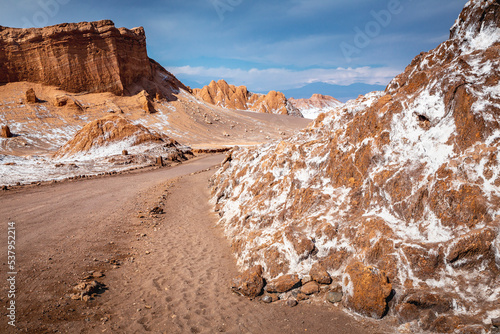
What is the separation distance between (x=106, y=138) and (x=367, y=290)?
77.4 ft

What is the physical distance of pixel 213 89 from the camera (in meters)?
105

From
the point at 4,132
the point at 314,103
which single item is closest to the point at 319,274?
the point at 4,132

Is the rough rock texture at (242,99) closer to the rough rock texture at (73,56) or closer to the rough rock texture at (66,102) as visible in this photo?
the rough rock texture at (73,56)

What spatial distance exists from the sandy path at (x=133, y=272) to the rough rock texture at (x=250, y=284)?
0.15 meters

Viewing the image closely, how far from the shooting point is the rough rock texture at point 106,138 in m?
21.9

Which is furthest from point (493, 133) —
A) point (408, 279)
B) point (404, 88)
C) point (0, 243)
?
point (0, 243)

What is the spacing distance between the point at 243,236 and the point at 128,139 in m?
20.2

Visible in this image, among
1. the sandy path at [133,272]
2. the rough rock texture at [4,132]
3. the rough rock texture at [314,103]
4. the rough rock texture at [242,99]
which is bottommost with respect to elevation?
the sandy path at [133,272]

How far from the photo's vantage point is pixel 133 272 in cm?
579

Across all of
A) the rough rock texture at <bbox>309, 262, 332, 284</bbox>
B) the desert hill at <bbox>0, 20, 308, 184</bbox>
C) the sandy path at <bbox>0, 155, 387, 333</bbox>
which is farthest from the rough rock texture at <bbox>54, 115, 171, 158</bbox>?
the rough rock texture at <bbox>309, 262, 332, 284</bbox>

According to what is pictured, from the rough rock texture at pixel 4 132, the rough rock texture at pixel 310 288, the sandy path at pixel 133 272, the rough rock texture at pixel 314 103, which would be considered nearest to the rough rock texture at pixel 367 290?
the sandy path at pixel 133 272

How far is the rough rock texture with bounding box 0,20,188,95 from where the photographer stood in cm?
3741

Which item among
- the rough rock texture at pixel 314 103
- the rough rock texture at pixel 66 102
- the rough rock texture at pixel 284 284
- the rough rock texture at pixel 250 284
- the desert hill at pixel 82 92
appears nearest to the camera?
the rough rock texture at pixel 284 284

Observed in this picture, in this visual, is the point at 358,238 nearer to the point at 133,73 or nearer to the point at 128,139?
the point at 128,139
